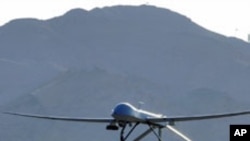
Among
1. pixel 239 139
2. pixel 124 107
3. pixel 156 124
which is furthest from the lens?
pixel 156 124

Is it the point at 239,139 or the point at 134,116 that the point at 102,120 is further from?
the point at 239,139

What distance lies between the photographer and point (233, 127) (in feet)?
229

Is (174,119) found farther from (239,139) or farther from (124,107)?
(239,139)

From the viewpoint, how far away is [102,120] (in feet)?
320

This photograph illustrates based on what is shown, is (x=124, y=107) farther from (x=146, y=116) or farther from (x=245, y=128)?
(x=245, y=128)

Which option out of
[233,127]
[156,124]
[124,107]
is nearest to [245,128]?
[233,127]

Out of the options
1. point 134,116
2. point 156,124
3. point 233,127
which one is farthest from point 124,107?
point 233,127

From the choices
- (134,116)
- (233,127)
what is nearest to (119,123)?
(134,116)

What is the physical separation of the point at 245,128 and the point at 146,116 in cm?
2569

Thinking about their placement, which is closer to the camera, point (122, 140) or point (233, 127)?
point (233, 127)

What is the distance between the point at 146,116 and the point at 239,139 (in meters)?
26.1

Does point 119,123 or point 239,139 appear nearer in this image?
point 239,139

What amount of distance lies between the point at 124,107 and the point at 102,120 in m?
8.68

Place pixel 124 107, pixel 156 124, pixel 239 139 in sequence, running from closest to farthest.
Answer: pixel 239 139 < pixel 124 107 < pixel 156 124
